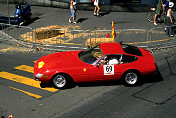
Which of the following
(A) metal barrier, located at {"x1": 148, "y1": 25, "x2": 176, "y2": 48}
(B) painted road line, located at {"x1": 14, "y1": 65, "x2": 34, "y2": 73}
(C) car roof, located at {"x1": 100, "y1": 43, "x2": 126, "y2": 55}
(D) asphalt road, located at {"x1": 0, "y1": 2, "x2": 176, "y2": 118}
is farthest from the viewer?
(A) metal barrier, located at {"x1": 148, "y1": 25, "x2": 176, "y2": 48}

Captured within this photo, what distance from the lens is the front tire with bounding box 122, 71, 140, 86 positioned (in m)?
11.1

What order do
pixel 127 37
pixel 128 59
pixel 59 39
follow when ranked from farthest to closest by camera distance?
pixel 59 39 < pixel 127 37 < pixel 128 59

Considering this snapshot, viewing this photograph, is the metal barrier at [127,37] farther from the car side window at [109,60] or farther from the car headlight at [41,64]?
the car headlight at [41,64]

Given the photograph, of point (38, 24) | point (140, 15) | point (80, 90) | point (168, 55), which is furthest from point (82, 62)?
point (140, 15)

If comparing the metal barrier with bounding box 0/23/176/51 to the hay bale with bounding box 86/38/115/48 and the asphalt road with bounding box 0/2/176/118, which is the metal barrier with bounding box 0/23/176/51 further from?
the asphalt road with bounding box 0/2/176/118

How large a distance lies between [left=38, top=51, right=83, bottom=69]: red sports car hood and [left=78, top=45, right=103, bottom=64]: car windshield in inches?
7.8

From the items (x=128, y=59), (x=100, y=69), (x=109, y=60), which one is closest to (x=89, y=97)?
(x=100, y=69)

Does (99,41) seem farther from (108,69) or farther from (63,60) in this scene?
(108,69)

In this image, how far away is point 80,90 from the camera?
1113 centimetres

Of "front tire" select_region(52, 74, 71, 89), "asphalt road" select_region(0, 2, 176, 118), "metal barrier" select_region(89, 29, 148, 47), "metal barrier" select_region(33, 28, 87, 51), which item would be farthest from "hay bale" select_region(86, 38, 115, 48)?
"front tire" select_region(52, 74, 71, 89)

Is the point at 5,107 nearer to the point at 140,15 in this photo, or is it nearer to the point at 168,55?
the point at 168,55

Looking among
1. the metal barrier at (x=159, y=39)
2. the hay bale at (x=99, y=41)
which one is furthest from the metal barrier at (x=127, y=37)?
the metal barrier at (x=159, y=39)

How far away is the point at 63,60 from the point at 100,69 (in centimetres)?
157

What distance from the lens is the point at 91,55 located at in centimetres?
1155
